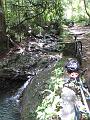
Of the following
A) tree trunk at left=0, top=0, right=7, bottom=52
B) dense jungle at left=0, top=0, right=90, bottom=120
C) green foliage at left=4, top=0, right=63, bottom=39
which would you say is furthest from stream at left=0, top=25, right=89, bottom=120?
green foliage at left=4, top=0, right=63, bottom=39

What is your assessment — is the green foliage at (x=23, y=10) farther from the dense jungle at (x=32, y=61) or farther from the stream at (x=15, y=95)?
the stream at (x=15, y=95)

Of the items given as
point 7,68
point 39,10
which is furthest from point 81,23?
point 7,68

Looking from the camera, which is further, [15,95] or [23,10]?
[23,10]

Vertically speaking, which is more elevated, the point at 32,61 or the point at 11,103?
the point at 32,61

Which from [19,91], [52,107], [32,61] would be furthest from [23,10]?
[52,107]

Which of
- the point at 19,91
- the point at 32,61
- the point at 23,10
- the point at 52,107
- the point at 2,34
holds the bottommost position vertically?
the point at 19,91

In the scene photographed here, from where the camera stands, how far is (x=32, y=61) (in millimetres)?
14383

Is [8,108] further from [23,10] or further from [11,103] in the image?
[23,10]

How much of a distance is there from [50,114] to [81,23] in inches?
1418

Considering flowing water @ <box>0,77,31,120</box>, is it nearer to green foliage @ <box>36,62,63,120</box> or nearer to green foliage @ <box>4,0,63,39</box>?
green foliage @ <box>36,62,63,120</box>

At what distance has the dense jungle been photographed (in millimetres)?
8128

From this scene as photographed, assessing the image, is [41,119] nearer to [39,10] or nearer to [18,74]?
[18,74]

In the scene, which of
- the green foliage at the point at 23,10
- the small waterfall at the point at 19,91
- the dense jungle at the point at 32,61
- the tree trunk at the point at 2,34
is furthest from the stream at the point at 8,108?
the green foliage at the point at 23,10

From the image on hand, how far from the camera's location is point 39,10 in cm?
2045
